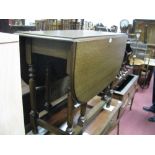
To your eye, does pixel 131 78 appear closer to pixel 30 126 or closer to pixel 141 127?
pixel 141 127

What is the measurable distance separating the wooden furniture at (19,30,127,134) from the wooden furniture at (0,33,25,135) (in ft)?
0.88

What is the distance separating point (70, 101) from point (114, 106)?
0.80m

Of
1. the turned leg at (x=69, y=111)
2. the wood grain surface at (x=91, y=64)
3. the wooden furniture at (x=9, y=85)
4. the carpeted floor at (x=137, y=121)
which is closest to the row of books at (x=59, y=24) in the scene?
the carpeted floor at (x=137, y=121)

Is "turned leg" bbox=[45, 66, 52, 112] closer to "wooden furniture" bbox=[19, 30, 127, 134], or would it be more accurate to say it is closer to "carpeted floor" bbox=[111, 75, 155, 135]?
"wooden furniture" bbox=[19, 30, 127, 134]

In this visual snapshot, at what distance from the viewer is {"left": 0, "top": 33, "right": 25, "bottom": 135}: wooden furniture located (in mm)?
604

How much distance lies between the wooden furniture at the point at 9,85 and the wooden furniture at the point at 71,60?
269 millimetres

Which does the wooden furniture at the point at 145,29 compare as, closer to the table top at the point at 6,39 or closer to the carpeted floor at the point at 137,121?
the carpeted floor at the point at 137,121

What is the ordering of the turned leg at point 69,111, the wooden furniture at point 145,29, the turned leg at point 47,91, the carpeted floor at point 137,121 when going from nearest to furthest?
Answer: the turned leg at point 69,111
the turned leg at point 47,91
the carpeted floor at point 137,121
the wooden furniture at point 145,29

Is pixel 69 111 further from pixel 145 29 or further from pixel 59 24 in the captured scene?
pixel 145 29

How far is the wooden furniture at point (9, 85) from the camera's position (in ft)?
1.98

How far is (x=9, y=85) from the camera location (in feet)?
2.14

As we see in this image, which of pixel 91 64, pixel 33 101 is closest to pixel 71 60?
pixel 91 64

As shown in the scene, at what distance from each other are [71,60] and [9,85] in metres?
0.31
